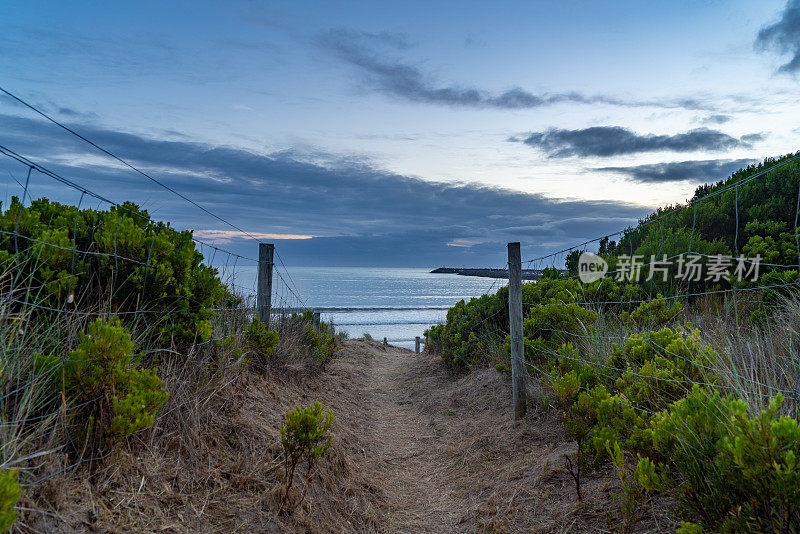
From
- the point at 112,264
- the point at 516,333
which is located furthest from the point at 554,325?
the point at 112,264

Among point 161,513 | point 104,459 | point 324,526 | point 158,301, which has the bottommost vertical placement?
point 324,526

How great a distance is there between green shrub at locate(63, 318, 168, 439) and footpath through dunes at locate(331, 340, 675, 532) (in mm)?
2612

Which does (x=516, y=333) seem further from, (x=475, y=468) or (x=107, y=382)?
(x=107, y=382)

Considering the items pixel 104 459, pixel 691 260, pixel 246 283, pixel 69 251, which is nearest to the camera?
pixel 104 459

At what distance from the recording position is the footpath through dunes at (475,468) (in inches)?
156

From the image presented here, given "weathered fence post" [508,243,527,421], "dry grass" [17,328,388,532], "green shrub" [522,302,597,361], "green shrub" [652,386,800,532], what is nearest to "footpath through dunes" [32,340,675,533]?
"dry grass" [17,328,388,532]

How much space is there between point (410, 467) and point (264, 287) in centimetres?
345

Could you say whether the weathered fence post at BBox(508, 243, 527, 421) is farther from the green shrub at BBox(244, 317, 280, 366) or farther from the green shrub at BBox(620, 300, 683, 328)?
the green shrub at BBox(244, 317, 280, 366)

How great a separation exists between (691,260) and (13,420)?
1006 centimetres

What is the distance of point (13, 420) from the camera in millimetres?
2748

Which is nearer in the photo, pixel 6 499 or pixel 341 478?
pixel 6 499

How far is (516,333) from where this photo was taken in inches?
260

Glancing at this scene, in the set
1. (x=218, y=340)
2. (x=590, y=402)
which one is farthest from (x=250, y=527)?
(x=590, y=402)

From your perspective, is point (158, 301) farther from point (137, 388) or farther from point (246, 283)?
point (246, 283)
